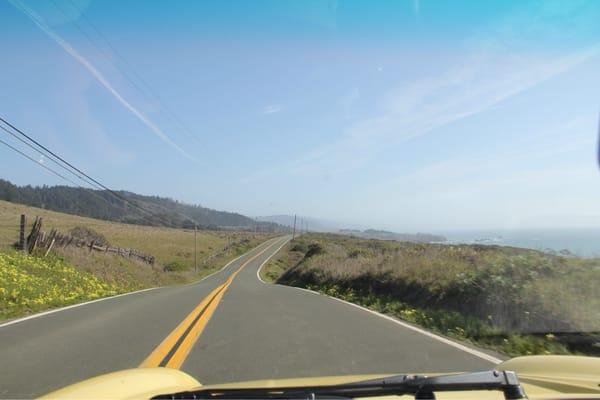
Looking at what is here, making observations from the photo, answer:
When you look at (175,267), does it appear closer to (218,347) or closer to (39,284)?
(39,284)

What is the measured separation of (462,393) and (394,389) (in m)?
0.43

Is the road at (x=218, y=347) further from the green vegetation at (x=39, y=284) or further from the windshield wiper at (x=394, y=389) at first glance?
the green vegetation at (x=39, y=284)

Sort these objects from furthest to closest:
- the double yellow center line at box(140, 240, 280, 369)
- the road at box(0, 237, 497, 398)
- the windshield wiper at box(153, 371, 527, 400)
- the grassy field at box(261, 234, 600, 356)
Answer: the grassy field at box(261, 234, 600, 356) < the double yellow center line at box(140, 240, 280, 369) < the road at box(0, 237, 497, 398) < the windshield wiper at box(153, 371, 527, 400)

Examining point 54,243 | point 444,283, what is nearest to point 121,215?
point 54,243

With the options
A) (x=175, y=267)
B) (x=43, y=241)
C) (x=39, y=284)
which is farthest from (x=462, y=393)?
(x=175, y=267)

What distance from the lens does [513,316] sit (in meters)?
9.54

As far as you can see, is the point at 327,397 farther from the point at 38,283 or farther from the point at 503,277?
the point at 38,283

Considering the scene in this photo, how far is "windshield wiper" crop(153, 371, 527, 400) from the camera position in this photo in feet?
10.0

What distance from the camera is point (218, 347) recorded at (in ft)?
24.4

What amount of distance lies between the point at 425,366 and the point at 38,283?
16.5 m

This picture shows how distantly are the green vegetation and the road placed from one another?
322 centimetres

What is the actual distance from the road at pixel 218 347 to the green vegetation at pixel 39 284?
10.6 ft

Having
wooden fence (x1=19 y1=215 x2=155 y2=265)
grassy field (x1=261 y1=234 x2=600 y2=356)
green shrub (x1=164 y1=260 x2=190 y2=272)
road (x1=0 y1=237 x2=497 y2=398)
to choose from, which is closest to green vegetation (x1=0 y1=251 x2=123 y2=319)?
wooden fence (x1=19 y1=215 x2=155 y2=265)

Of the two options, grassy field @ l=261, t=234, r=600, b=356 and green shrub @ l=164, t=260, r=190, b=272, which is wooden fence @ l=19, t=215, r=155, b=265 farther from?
green shrub @ l=164, t=260, r=190, b=272
